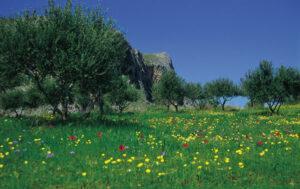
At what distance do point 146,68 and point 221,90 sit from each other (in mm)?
51501

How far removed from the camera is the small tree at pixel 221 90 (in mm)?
83938

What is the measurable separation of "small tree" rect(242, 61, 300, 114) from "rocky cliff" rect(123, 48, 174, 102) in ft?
170

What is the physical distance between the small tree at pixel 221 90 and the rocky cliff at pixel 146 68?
1830cm

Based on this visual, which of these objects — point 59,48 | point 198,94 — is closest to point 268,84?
point 59,48

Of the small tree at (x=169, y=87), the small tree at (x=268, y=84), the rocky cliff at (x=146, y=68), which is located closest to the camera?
the small tree at (x=268, y=84)

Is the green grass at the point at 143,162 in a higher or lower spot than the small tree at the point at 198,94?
lower

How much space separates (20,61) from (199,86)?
7394cm

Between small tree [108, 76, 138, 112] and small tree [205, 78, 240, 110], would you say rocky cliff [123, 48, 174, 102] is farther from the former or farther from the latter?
small tree [108, 76, 138, 112]

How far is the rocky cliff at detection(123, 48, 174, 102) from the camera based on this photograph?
10894 centimetres

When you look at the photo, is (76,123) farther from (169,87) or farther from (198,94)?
(198,94)

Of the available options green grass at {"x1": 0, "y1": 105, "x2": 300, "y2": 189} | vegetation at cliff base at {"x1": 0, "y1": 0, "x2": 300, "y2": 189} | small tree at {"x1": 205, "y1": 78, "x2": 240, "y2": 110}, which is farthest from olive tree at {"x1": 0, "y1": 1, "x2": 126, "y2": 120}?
small tree at {"x1": 205, "y1": 78, "x2": 240, "y2": 110}

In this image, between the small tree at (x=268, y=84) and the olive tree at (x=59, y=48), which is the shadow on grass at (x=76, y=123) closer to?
the olive tree at (x=59, y=48)

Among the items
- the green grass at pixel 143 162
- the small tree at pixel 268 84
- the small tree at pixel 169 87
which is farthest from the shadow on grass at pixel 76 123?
the small tree at pixel 169 87

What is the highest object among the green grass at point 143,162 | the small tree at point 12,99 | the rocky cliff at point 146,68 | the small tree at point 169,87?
the rocky cliff at point 146,68
